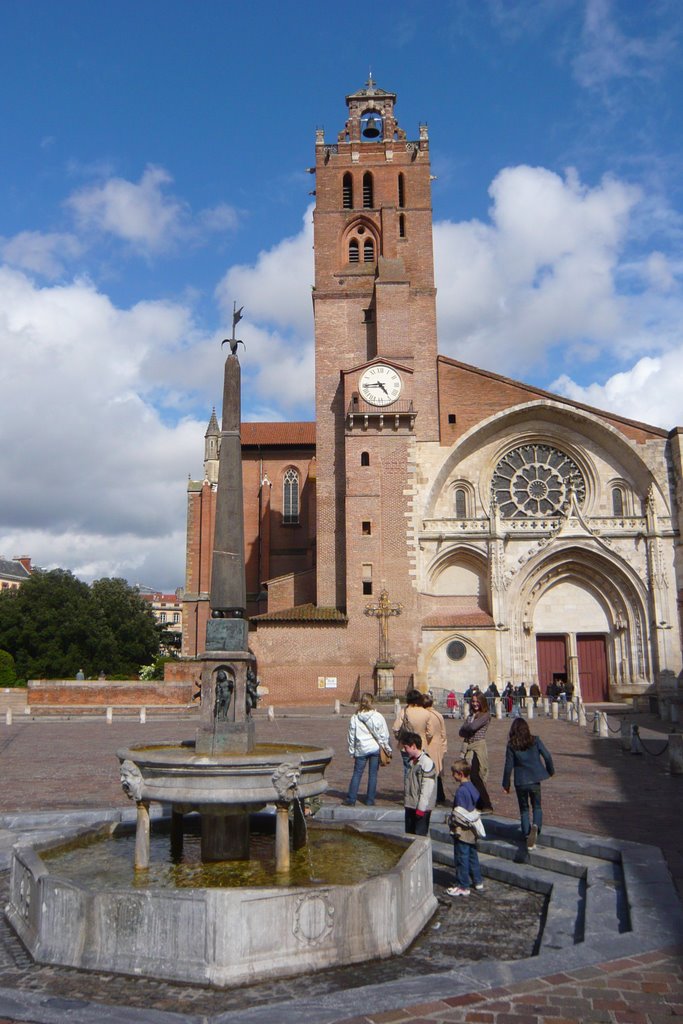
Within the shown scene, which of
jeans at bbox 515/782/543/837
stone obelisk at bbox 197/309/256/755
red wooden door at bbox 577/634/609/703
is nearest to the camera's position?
stone obelisk at bbox 197/309/256/755

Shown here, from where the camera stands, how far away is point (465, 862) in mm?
7625

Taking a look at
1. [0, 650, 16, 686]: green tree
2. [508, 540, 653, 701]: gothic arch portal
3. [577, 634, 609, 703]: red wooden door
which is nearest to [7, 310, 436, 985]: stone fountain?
[508, 540, 653, 701]: gothic arch portal

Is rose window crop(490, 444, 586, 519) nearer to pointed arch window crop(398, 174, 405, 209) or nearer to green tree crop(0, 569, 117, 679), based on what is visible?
pointed arch window crop(398, 174, 405, 209)

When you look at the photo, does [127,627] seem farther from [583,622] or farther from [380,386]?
[583,622]

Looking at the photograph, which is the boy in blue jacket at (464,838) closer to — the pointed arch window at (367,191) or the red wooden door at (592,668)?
the red wooden door at (592,668)

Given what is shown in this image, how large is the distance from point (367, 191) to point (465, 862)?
134 ft

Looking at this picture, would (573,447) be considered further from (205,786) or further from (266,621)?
(205,786)

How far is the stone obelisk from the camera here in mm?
8336

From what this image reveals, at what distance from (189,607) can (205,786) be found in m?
39.0

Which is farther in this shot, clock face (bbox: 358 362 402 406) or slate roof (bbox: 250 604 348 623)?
clock face (bbox: 358 362 402 406)

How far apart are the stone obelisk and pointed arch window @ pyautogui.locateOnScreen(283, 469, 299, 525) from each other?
130 feet

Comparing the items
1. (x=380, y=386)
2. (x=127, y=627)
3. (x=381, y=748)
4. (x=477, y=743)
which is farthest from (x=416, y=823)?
(x=127, y=627)

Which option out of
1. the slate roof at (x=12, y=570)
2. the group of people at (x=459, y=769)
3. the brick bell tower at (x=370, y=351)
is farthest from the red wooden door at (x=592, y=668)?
the slate roof at (x=12, y=570)

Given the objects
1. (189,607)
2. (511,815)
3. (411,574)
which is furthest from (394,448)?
(511,815)
